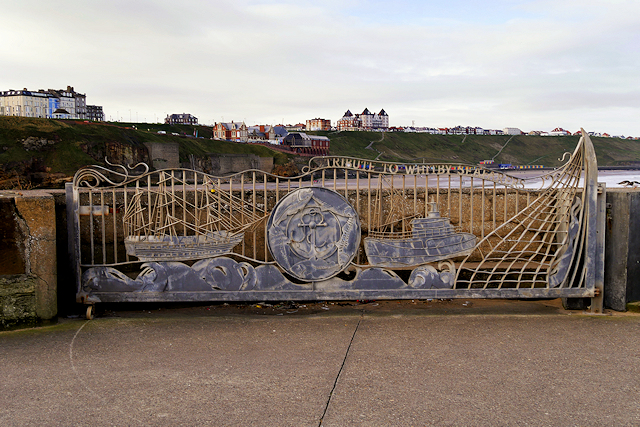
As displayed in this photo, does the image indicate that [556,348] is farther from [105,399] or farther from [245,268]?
[105,399]

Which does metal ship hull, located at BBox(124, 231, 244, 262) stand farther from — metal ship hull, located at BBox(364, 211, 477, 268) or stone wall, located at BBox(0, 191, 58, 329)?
metal ship hull, located at BBox(364, 211, 477, 268)

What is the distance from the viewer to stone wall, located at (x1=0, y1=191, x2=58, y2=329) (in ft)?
15.9

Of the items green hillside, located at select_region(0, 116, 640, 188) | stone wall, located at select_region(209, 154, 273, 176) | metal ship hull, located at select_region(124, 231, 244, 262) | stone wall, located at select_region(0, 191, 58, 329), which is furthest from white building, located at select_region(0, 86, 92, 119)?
metal ship hull, located at select_region(124, 231, 244, 262)

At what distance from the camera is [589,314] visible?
209 inches

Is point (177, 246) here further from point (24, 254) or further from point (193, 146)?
point (193, 146)

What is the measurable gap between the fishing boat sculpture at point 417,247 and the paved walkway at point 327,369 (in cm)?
61

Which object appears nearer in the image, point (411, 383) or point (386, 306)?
point (411, 383)

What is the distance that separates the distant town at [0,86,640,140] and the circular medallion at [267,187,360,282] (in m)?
61.1

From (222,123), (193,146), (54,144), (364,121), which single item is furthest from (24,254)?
(364,121)

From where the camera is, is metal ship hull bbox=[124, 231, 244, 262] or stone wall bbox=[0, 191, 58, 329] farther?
metal ship hull bbox=[124, 231, 244, 262]

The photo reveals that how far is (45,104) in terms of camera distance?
393 ft

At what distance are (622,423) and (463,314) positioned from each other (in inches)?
87.8

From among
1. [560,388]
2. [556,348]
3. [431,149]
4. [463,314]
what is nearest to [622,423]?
[560,388]

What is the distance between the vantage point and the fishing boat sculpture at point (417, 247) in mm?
5305
